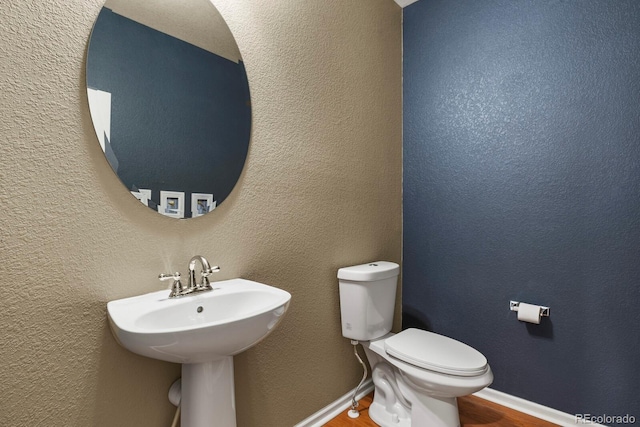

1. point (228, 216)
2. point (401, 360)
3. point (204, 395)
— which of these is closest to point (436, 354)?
point (401, 360)

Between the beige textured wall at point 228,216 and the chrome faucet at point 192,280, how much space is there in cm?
6

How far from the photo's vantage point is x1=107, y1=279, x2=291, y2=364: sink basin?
2.75ft

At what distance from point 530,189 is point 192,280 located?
68.7 inches

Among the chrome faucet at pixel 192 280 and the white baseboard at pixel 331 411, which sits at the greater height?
the chrome faucet at pixel 192 280

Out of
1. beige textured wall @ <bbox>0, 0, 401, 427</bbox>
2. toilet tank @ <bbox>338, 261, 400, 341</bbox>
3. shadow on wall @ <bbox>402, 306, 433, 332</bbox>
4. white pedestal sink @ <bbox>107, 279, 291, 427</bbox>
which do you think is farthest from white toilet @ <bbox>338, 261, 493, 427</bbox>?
white pedestal sink @ <bbox>107, 279, 291, 427</bbox>

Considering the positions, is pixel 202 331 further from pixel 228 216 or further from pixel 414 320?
pixel 414 320

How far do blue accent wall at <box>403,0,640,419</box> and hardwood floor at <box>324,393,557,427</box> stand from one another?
4.6 inches

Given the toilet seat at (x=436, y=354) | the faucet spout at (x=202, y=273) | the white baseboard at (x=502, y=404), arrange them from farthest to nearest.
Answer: the white baseboard at (x=502, y=404) < the toilet seat at (x=436, y=354) < the faucet spout at (x=202, y=273)

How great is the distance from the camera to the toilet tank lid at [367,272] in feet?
5.60

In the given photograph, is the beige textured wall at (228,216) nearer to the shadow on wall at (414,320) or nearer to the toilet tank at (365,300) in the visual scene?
the toilet tank at (365,300)

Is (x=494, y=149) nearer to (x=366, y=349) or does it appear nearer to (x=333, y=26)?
(x=333, y=26)

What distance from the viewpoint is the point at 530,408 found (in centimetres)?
179

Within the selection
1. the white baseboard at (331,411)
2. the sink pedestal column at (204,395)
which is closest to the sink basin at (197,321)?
the sink pedestal column at (204,395)

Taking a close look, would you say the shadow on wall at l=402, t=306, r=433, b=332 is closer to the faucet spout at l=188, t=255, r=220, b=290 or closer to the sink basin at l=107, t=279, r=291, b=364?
the sink basin at l=107, t=279, r=291, b=364
